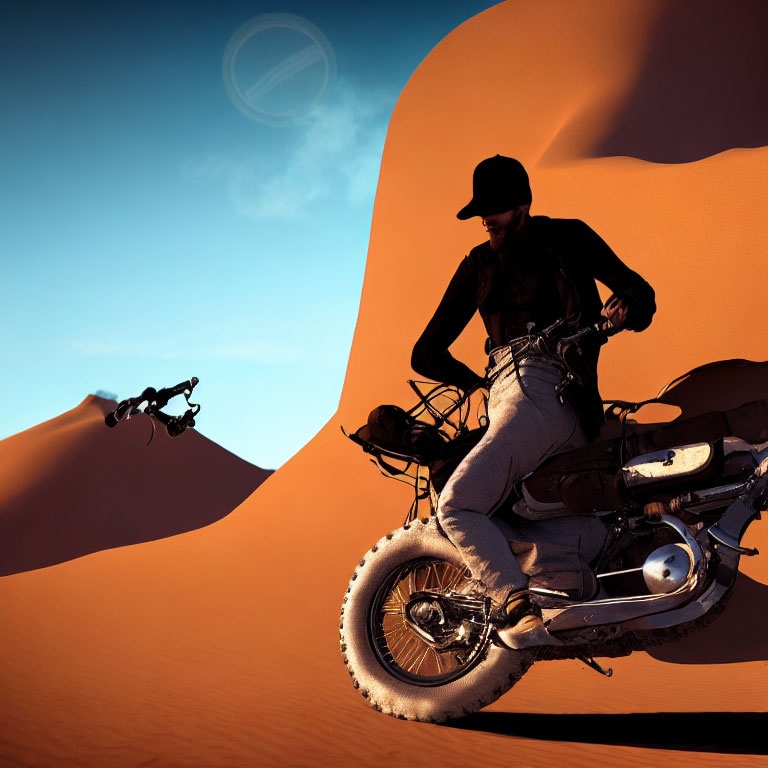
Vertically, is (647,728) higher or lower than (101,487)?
lower

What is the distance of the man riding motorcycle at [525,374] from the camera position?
3.42m

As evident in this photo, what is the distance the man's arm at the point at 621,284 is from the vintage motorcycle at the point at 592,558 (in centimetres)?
49

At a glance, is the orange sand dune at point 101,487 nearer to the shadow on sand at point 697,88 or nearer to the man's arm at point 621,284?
the shadow on sand at point 697,88

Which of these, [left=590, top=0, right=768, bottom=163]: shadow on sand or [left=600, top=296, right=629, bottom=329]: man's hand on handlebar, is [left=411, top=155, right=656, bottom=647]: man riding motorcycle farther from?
[left=590, top=0, right=768, bottom=163]: shadow on sand

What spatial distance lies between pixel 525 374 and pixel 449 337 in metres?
0.73

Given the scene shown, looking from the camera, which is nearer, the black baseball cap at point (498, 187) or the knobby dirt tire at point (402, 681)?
the knobby dirt tire at point (402, 681)

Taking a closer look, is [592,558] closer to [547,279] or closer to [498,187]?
[547,279]

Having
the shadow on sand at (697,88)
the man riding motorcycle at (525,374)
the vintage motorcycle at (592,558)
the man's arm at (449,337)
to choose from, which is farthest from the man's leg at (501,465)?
the shadow on sand at (697,88)

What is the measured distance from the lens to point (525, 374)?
12.4 feet

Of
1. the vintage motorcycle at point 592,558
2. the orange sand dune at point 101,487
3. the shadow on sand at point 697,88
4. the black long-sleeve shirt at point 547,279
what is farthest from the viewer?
the orange sand dune at point 101,487

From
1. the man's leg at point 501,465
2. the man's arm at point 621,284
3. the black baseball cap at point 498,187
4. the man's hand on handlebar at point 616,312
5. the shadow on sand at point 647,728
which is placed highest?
the black baseball cap at point 498,187

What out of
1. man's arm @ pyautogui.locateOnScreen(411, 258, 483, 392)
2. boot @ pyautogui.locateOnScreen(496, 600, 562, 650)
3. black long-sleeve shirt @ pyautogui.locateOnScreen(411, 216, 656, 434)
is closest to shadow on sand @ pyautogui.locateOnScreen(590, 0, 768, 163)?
man's arm @ pyautogui.locateOnScreen(411, 258, 483, 392)

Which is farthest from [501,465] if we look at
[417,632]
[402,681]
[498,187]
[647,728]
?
[647,728]

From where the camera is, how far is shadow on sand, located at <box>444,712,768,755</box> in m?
3.35
